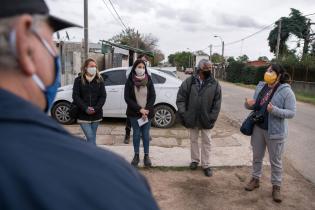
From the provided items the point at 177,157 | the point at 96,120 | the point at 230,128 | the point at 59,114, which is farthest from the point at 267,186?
the point at 59,114

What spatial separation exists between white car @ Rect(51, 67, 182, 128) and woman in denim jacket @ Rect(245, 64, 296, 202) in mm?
4655

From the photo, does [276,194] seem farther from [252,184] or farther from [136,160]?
[136,160]

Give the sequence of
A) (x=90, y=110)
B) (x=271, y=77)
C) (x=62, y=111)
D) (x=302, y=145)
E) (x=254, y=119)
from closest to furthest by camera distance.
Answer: (x=271, y=77)
(x=254, y=119)
(x=90, y=110)
(x=302, y=145)
(x=62, y=111)

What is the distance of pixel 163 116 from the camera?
9883 mm

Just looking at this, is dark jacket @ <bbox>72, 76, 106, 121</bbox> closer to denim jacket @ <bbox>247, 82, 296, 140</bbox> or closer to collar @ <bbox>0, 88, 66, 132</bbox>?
denim jacket @ <bbox>247, 82, 296, 140</bbox>

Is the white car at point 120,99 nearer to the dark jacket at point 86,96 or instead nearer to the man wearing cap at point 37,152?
the dark jacket at point 86,96

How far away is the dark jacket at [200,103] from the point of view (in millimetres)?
6082

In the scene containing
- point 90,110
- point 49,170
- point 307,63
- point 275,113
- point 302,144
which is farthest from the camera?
point 307,63

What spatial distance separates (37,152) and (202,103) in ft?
17.3

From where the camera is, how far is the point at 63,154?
912mm

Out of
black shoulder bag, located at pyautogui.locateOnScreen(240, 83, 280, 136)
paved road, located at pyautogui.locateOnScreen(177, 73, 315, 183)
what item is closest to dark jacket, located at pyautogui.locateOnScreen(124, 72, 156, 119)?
black shoulder bag, located at pyautogui.locateOnScreen(240, 83, 280, 136)

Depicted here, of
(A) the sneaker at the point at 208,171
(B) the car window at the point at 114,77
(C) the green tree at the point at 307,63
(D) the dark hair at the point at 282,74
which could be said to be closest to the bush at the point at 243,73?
(C) the green tree at the point at 307,63

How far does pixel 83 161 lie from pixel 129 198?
145 mm

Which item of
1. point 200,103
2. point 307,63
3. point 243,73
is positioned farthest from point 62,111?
point 243,73
